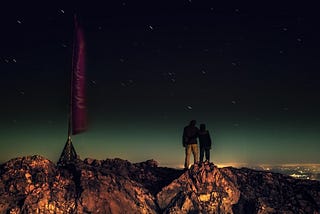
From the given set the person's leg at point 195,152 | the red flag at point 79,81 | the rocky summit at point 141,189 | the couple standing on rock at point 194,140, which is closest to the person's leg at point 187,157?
the couple standing on rock at point 194,140

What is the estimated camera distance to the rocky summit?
24.3 meters

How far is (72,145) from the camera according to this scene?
28.7 metres

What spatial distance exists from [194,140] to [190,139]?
329 mm

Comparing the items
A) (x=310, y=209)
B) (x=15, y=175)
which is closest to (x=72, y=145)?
(x=15, y=175)

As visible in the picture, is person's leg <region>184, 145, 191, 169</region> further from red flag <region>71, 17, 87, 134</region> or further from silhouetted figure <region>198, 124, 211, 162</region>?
red flag <region>71, 17, 87, 134</region>

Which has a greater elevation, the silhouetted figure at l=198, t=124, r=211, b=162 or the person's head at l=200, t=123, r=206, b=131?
the person's head at l=200, t=123, r=206, b=131

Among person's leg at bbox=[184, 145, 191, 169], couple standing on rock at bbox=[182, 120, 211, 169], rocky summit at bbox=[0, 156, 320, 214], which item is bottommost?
rocky summit at bbox=[0, 156, 320, 214]

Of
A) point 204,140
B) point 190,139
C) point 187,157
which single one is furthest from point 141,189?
point 204,140

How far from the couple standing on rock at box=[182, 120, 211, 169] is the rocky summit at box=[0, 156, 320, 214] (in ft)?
6.24

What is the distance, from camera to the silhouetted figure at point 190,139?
29562 mm

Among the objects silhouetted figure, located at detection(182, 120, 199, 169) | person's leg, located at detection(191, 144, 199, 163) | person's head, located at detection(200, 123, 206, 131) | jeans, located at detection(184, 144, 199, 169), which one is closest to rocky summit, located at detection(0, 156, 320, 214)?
jeans, located at detection(184, 144, 199, 169)

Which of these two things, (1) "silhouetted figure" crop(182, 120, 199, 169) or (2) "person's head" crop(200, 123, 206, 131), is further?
(2) "person's head" crop(200, 123, 206, 131)

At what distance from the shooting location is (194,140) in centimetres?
2981

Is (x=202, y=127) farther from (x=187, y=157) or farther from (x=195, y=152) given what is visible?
(x=187, y=157)
